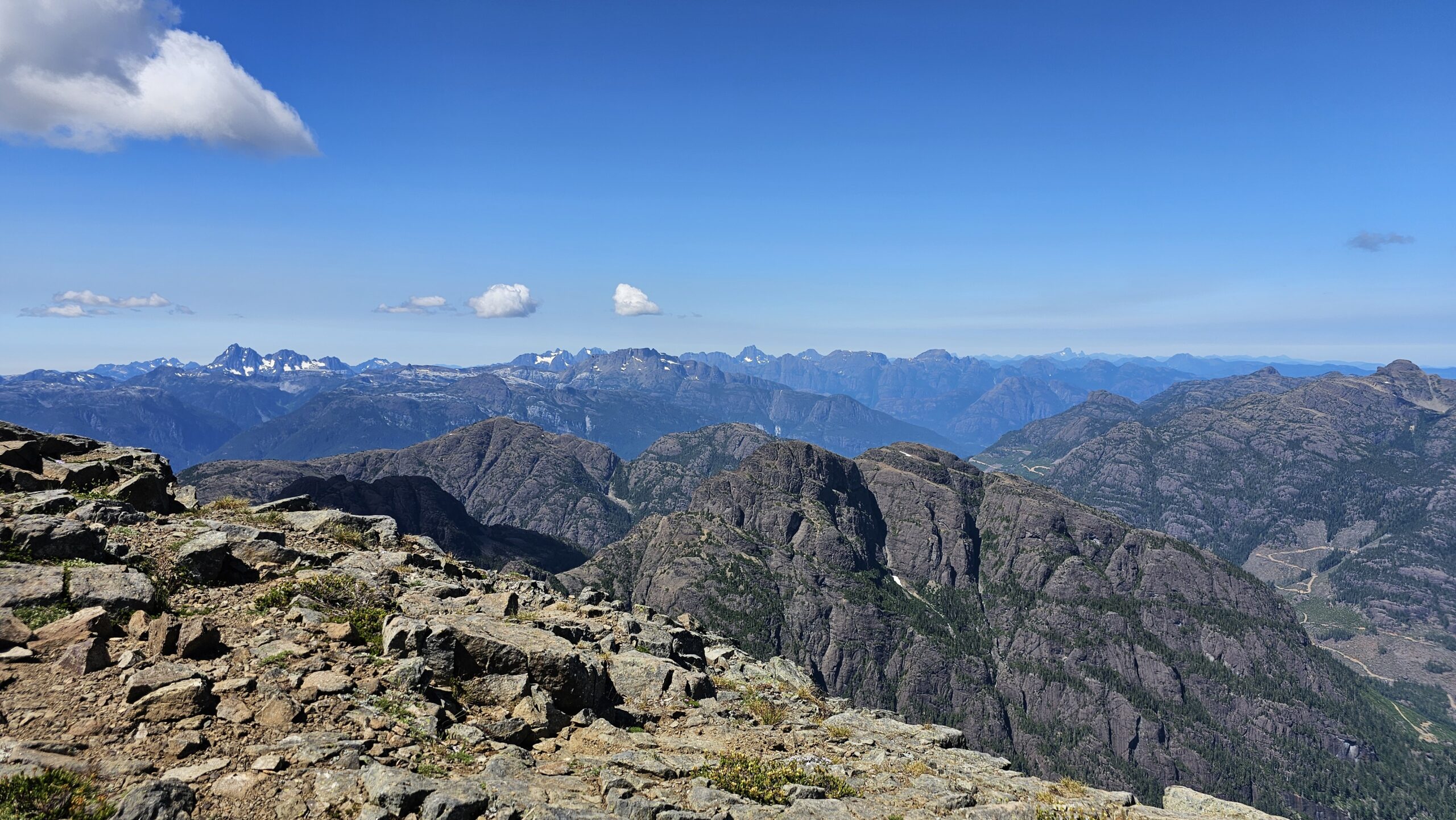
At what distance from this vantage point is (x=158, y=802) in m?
9.90

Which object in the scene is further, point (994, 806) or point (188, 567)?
point (188, 567)

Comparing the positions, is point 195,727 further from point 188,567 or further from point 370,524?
point 370,524

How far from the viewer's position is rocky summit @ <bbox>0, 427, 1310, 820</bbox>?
445 inches

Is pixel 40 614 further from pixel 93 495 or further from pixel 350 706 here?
pixel 93 495

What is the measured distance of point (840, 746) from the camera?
21688 mm

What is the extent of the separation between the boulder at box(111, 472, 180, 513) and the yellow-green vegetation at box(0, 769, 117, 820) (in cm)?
1692

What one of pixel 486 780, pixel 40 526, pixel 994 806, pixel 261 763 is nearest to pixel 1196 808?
pixel 994 806

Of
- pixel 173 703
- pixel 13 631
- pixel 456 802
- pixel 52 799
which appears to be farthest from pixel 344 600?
pixel 456 802

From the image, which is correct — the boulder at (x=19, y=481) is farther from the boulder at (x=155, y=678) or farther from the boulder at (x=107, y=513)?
the boulder at (x=155, y=678)

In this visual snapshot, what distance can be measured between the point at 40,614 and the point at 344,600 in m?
7.24

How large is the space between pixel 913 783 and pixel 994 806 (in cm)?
254

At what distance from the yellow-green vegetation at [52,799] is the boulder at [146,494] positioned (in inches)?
666

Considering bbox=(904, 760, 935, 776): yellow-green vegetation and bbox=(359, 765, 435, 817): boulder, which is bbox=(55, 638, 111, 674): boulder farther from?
bbox=(904, 760, 935, 776): yellow-green vegetation

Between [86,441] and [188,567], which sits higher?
[86,441]
